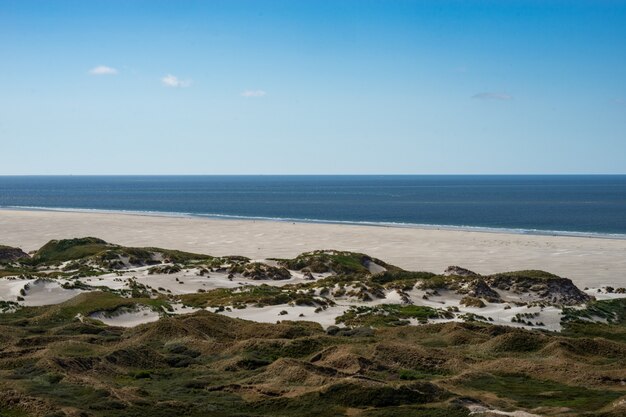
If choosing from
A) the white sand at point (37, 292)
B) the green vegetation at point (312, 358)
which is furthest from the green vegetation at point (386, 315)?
the white sand at point (37, 292)

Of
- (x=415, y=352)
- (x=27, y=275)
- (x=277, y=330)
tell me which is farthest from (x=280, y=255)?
(x=415, y=352)

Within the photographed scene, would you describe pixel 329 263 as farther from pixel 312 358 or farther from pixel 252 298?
pixel 312 358

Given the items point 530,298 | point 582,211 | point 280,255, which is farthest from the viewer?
point 582,211

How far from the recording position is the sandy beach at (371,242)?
81.1 m

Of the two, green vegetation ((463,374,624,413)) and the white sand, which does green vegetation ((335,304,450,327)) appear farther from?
the white sand

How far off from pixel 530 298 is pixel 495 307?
5552mm

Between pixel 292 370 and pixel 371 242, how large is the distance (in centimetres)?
7713

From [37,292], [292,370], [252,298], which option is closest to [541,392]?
[292,370]

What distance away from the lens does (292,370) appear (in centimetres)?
2995

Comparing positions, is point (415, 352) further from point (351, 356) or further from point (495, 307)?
point (495, 307)

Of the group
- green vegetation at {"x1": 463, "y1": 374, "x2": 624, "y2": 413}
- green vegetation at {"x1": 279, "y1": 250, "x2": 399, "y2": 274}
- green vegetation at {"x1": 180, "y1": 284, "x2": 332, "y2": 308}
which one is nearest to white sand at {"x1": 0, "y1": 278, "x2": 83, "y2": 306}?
green vegetation at {"x1": 180, "y1": 284, "x2": 332, "y2": 308}

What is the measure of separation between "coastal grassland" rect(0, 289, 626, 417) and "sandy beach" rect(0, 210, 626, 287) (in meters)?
33.8

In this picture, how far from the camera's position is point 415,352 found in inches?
1344

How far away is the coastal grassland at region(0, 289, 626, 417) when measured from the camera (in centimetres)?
2541
